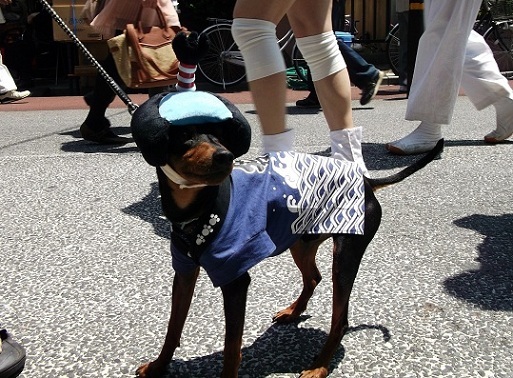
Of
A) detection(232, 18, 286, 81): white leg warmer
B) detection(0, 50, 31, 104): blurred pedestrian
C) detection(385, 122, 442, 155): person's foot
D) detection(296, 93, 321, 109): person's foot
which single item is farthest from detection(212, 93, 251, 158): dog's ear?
detection(0, 50, 31, 104): blurred pedestrian

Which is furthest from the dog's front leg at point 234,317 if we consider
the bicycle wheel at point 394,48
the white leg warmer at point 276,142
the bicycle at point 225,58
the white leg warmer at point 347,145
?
the bicycle wheel at point 394,48

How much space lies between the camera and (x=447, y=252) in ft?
9.41

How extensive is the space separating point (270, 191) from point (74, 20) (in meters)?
7.48

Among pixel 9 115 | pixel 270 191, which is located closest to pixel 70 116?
pixel 9 115

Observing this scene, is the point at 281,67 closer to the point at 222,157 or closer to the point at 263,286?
the point at 263,286

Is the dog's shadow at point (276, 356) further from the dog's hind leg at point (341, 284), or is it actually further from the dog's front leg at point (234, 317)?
the dog's front leg at point (234, 317)

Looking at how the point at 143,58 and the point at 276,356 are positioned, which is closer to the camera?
the point at 276,356

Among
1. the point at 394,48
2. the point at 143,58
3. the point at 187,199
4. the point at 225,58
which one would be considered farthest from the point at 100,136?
the point at 394,48

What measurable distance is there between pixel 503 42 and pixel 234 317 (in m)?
9.02

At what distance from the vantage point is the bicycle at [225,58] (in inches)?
357

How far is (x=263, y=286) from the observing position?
8.43ft

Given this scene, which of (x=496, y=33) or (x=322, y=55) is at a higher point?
(x=322, y=55)

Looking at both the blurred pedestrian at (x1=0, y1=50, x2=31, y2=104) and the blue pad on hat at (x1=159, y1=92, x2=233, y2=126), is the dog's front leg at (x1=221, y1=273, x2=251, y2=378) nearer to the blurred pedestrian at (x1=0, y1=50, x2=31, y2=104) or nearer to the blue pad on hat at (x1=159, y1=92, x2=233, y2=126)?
the blue pad on hat at (x1=159, y1=92, x2=233, y2=126)

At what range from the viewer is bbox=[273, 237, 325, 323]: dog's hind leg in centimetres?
226
